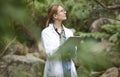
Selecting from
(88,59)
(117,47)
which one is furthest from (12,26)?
(117,47)

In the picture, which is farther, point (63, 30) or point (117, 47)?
point (117, 47)

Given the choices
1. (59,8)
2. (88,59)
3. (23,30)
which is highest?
(23,30)

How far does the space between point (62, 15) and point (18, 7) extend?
1.77 meters

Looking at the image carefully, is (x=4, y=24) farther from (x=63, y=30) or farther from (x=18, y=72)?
(x=63, y=30)

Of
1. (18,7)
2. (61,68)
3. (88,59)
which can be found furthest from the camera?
(61,68)

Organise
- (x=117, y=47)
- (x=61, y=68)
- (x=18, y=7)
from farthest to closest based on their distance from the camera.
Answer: (x=117, y=47) → (x=61, y=68) → (x=18, y=7)

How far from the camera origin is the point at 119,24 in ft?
17.4

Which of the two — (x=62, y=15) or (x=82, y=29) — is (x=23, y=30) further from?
(x=82, y=29)

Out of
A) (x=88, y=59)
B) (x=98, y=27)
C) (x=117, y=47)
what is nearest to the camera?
(x=88, y=59)

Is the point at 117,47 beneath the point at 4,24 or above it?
beneath

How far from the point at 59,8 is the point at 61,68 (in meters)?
0.42

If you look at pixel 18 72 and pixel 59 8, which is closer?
pixel 18 72

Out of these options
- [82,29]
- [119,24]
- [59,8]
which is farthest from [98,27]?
[59,8]

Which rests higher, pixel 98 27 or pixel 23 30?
pixel 23 30
